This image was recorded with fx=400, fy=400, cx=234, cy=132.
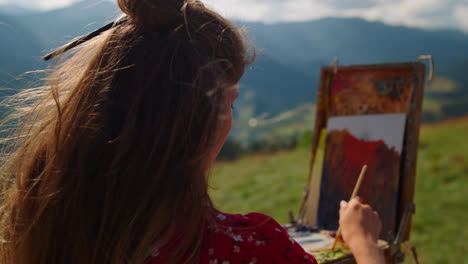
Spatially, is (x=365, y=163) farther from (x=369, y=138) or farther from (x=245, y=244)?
(x=245, y=244)

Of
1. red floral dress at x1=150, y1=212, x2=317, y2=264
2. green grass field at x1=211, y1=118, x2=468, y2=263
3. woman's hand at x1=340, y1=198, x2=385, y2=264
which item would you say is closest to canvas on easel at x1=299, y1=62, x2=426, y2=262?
woman's hand at x1=340, y1=198, x2=385, y2=264

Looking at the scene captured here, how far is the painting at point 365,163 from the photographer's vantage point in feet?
4.95

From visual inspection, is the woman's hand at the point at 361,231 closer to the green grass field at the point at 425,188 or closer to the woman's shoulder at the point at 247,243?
the woman's shoulder at the point at 247,243

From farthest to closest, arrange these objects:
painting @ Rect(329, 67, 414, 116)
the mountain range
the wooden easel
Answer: the mountain range
painting @ Rect(329, 67, 414, 116)
the wooden easel

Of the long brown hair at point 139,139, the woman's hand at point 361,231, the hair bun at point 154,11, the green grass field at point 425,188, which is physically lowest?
the green grass field at point 425,188

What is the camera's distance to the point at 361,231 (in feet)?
3.16

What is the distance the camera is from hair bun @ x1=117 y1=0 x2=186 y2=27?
0.66 meters

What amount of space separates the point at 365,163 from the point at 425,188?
9.40 feet

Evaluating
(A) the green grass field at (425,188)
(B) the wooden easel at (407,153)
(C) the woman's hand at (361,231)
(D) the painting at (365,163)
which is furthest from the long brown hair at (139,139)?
(A) the green grass field at (425,188)

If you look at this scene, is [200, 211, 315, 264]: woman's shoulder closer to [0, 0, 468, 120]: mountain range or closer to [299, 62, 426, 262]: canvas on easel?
[299, 62, 426, 262]: canvas on easel

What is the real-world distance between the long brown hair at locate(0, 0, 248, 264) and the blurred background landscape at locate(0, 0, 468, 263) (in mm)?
157

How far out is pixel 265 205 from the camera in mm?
4273

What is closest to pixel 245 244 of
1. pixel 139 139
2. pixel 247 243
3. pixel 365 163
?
pixel 247 243

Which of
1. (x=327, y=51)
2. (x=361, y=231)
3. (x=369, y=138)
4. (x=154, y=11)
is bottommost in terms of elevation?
(x=361, y=231)
